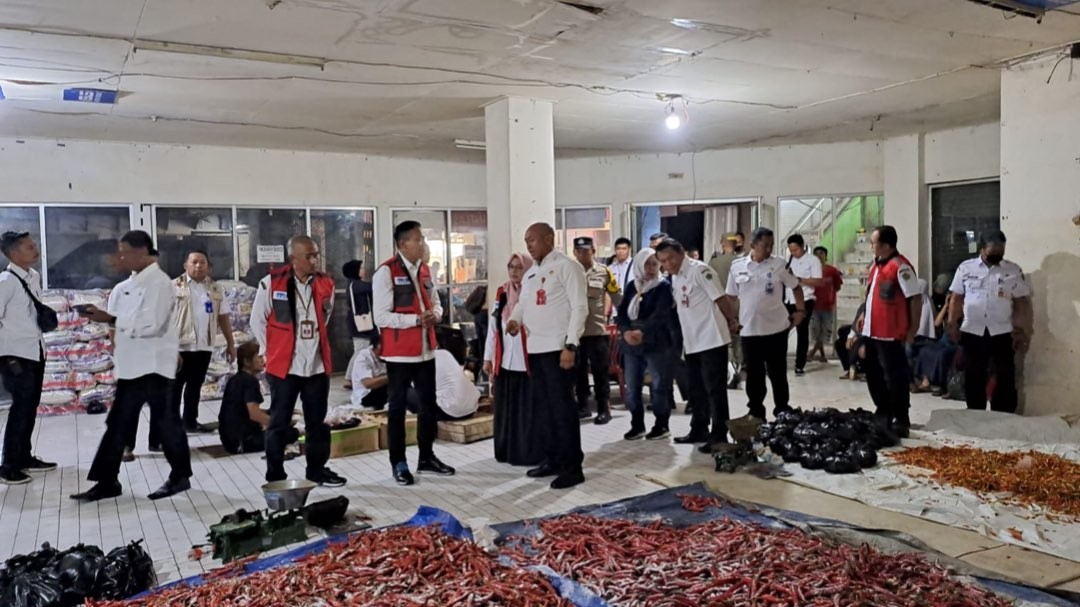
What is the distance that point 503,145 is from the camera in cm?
721

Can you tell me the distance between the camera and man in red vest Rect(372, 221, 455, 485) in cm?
504

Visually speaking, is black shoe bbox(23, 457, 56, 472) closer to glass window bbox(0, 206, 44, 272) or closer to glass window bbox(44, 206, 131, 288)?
glass window bbox(44, 206, 131, 288)

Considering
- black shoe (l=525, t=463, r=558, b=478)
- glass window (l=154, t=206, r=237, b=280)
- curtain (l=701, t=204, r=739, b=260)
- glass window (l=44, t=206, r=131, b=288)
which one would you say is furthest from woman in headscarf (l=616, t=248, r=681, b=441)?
glass window (l=44, t=206, r=131, b=288)

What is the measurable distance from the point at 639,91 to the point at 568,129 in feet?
6.44

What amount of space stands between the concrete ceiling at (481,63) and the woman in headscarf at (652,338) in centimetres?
169

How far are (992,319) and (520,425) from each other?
385 cm

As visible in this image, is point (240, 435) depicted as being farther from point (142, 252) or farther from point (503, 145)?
point (503, 145)

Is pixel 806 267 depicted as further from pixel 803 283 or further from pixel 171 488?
pixel 171 488

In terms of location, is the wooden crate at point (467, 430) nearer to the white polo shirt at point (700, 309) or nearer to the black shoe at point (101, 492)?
the white polo shirt at point (700, 309)

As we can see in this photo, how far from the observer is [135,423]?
4.87 metres

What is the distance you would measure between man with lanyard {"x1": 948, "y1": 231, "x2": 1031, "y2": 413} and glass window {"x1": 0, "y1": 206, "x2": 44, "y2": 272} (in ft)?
30.6

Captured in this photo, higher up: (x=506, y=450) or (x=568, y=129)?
(x=568, y=129)

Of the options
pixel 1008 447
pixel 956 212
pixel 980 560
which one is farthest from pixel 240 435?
pixel 956 212

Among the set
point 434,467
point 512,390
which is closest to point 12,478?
point 434,467
